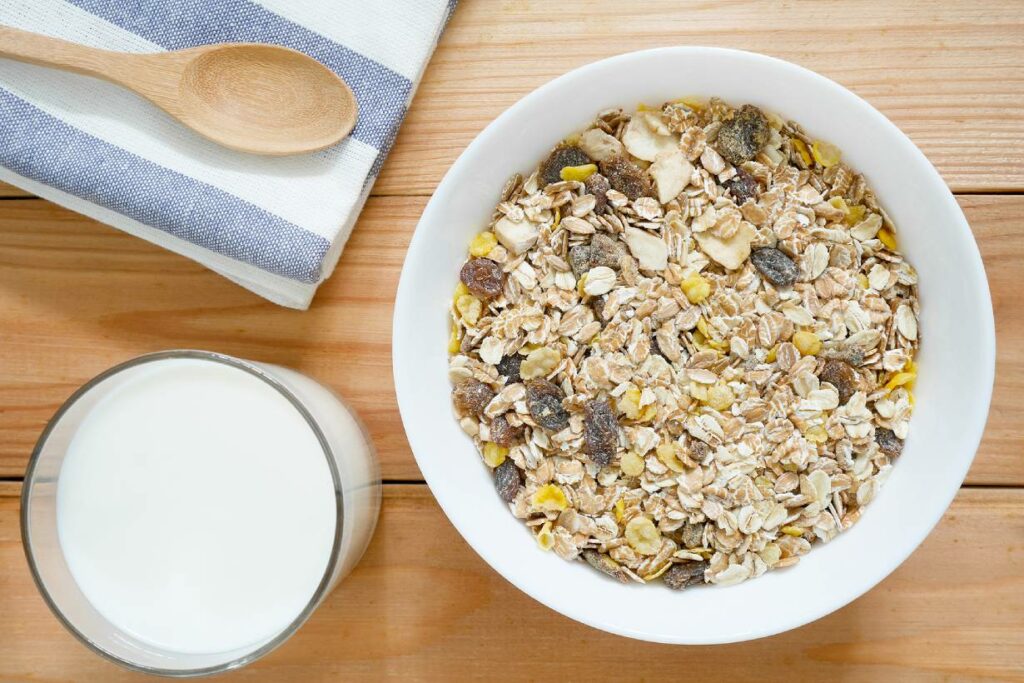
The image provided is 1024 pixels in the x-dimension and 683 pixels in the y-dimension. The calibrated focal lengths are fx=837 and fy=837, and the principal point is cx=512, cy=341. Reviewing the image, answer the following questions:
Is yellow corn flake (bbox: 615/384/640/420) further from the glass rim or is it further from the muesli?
the glass rim

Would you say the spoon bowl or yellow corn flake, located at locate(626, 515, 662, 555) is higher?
the spoon bowl

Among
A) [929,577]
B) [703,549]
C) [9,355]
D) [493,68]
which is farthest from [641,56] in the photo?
[9,355]

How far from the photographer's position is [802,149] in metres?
0.64

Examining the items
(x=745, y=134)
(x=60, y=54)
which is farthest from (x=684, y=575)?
(x=60, y=54)

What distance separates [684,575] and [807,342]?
20cm

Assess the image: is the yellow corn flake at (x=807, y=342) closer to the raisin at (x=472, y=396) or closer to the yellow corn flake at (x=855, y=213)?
the yellow corn flake at (x=855, y=213)

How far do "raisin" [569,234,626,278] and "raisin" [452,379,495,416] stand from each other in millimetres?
114

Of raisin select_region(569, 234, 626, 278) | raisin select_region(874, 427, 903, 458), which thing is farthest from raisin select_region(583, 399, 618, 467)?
raisin select_region(874, 427, 903, 458)

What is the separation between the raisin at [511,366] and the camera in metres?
0.65

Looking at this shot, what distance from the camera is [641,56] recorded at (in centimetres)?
61

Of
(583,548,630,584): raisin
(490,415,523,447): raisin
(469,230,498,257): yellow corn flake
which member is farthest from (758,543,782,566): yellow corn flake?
(469,230,498,257): yellow corn flake

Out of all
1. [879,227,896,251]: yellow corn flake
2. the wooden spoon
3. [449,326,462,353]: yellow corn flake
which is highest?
[879,227,896,251]: yellow corn flake

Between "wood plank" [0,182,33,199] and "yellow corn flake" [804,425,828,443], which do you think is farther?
→ "wood plank" [0,182,33,199]

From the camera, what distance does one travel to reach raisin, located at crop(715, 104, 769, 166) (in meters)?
0.63
